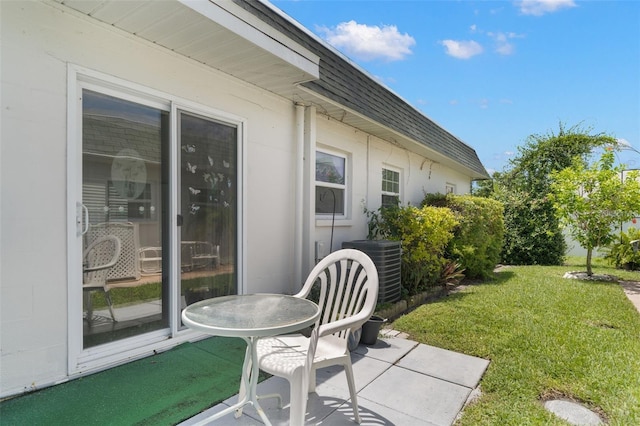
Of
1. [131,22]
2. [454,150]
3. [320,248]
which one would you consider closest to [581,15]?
[454,150]

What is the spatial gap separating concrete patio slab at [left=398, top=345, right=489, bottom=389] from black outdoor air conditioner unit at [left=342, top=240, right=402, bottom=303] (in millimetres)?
1305

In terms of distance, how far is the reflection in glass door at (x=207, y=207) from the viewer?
3529 millimetres

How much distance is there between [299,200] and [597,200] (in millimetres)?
7150

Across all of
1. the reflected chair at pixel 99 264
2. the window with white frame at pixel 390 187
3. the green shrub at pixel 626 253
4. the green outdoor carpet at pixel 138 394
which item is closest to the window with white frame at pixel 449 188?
the window with white frame at pixel 390 187

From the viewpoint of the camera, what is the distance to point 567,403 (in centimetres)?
266

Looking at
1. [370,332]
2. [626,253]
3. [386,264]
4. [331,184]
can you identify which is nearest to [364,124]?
[331,184]

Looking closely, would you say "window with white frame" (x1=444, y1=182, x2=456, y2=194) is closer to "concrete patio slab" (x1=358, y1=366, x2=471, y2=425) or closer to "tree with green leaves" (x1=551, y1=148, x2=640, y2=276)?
"tree with green leaves" (x1=551, y1=148, x2=640, y2=276)

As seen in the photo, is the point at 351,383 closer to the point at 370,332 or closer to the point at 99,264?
the point at 370,332

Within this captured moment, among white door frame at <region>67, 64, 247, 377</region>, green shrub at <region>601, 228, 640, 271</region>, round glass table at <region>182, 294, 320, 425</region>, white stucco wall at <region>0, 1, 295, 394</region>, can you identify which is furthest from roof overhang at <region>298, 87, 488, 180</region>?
green shrub at <region>601, 228, 640, 271</region>

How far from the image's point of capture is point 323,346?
8.04 ft

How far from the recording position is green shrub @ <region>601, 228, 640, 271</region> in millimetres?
9523

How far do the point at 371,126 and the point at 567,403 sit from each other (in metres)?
4.68

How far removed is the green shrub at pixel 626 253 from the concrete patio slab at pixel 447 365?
9005 millimetres

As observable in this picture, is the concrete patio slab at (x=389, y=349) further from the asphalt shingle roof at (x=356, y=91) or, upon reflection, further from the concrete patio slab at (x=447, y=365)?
the asphalt shingle roof at (x=356, y=91)
